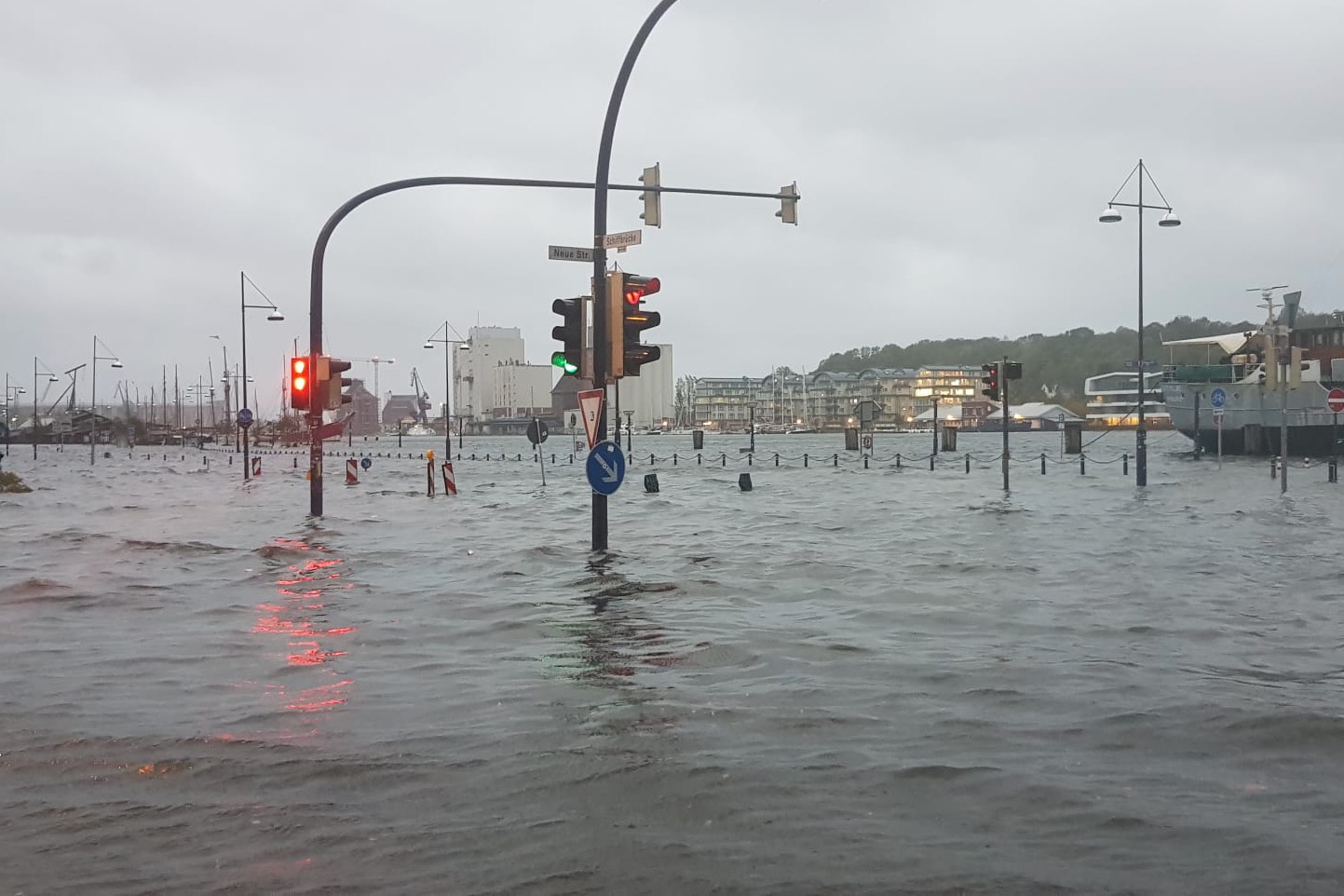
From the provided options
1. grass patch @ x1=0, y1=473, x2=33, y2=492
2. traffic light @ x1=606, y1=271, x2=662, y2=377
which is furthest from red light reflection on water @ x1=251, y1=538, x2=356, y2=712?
grass patch @ x1=0, y1=473, x2=33, y2=492

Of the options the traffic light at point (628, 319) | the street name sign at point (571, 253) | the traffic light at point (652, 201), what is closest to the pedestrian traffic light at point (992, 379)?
the traffic light at point (652, 201)

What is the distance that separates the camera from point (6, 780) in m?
5.68

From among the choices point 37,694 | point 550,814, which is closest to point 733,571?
point 37,694

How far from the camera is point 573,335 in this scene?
1468cm

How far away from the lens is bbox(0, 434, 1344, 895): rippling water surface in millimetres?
4582

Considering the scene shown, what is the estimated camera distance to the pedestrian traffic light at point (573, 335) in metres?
14.6

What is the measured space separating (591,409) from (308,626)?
4959 mm

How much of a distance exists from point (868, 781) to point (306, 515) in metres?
22.5

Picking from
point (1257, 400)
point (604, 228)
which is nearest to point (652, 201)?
point (604, 228)

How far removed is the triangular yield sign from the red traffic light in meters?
1.33

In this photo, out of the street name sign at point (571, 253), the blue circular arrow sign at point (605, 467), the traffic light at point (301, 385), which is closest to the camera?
the blue circular arrow sign at point (605, 467)

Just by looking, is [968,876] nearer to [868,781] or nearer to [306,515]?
[868,781]

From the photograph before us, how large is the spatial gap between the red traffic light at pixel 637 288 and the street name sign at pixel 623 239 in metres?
0.42

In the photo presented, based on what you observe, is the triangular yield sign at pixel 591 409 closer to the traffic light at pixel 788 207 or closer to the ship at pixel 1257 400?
the traffic light at pixel 788 207
